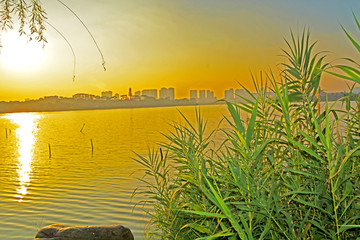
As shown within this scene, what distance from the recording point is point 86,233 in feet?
28.5

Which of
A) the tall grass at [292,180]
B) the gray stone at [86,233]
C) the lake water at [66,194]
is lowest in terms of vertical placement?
the lake water at [66,194]

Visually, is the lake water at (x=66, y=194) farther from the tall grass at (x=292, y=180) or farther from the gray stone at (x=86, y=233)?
the tall grass at (x=292, y=180)

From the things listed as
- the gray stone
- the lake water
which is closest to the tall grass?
the lake water

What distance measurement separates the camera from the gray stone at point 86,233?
8570 mm

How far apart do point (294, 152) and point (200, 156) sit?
52.8 inches

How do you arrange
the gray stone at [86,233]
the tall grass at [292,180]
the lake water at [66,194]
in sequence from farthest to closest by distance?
the lake water at [66,194] → the gray stone at [86,233] → the tall grass at [292,180]

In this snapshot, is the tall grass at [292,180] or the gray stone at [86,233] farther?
the gray stone at [86,233]

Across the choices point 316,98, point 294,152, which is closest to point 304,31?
point 316,98

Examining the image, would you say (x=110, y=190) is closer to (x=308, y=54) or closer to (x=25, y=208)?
(x=25, y=208)

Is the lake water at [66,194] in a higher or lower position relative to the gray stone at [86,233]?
lower

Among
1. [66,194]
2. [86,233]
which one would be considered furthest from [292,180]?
[66,194]

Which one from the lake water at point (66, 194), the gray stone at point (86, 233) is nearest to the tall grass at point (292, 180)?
the lake water at point (66, 194)

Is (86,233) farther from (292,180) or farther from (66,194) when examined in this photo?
(66,194)

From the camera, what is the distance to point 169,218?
5.35 meters
